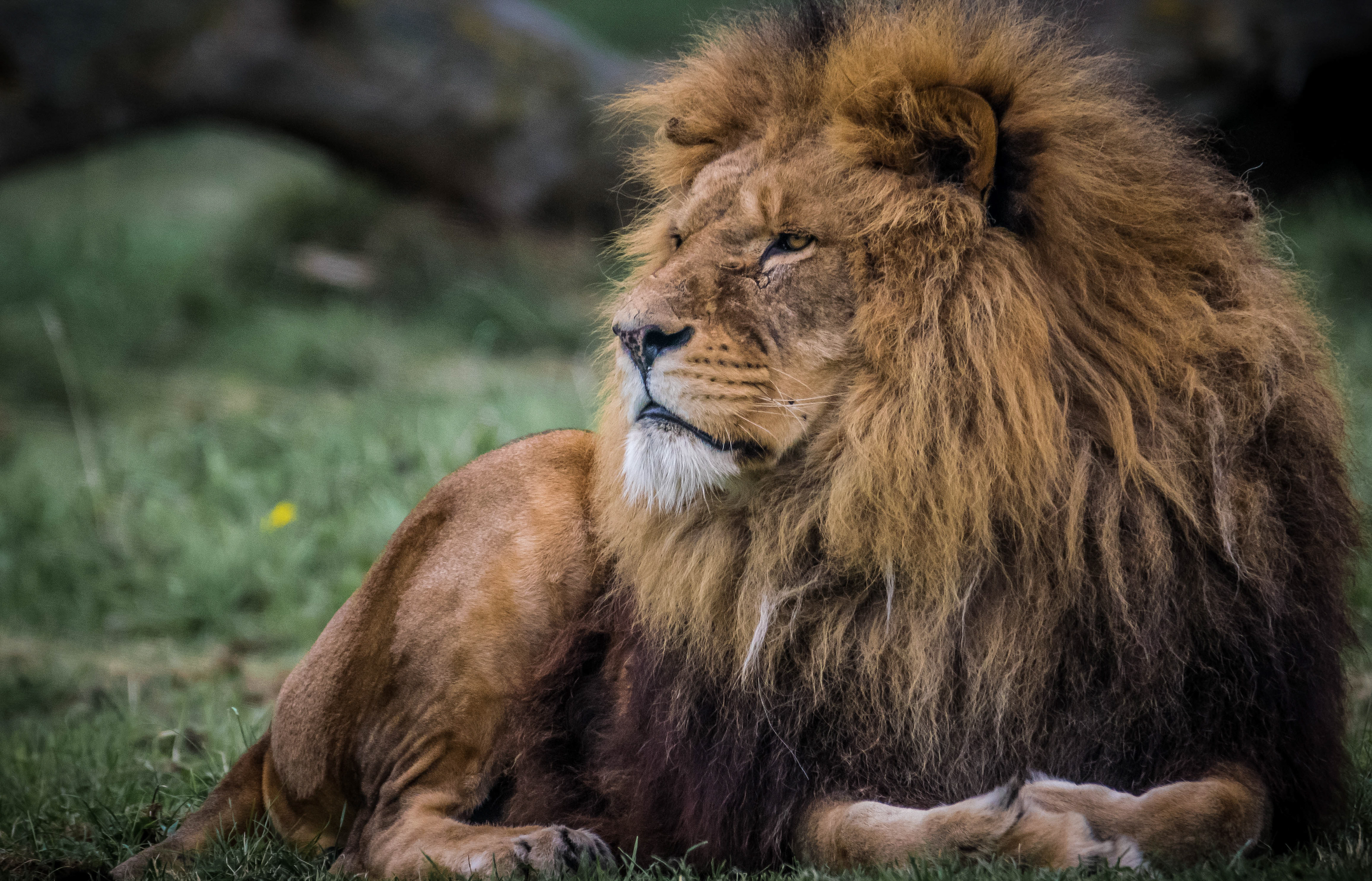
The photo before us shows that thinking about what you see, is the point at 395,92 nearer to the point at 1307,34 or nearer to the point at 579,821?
the point at 1307,34

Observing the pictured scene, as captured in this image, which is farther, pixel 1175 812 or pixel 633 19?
pixel 633 19

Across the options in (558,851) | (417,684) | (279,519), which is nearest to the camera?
(558,851)

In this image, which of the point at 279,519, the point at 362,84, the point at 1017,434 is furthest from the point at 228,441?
the point at 1017,434

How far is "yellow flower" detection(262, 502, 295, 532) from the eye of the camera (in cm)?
530

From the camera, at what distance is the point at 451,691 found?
265cm

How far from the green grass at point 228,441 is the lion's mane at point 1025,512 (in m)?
0.25

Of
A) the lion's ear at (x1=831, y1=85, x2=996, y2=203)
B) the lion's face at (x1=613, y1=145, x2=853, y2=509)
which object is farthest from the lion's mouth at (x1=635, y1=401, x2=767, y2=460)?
the lion's ear at (x1=831, y1=85, x2=996, y2=203)

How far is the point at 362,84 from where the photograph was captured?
7691 millimetres

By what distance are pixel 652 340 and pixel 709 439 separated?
0.65 ft

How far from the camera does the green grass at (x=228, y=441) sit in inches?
130

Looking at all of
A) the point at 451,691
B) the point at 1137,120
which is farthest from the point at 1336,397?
the point at 451,691

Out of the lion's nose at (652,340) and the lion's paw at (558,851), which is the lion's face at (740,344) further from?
the lion's paw at (558,851)

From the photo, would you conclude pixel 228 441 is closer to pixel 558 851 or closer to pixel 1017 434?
pixel 558 851

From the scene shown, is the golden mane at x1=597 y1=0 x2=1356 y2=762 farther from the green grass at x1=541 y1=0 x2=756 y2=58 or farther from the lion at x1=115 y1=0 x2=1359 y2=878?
the green grass at x1=541 y1=0 x2=756 y2=58
